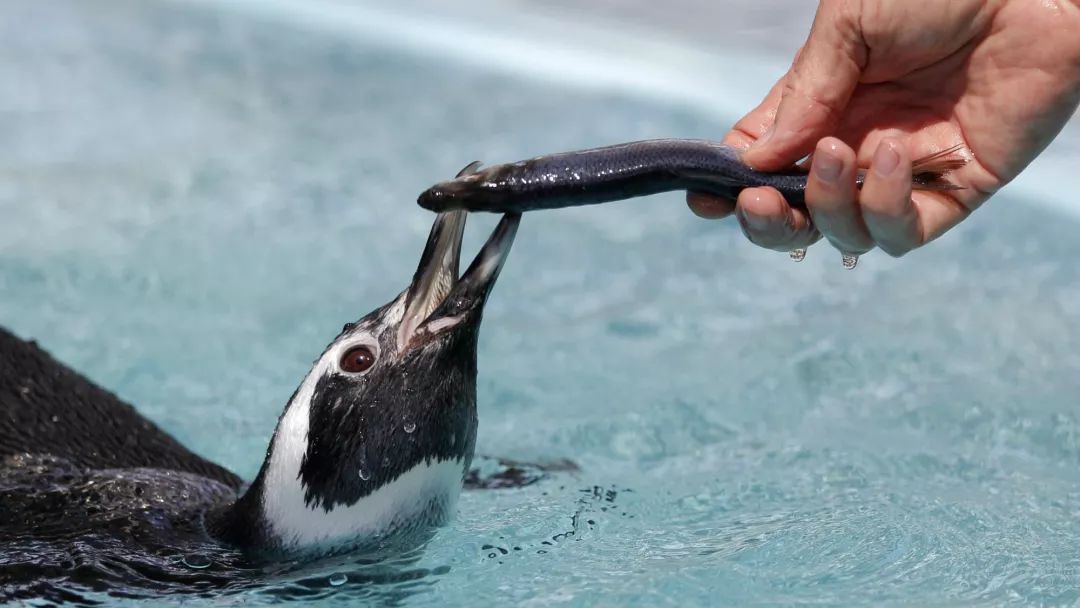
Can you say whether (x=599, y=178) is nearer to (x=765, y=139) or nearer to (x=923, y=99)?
(x=765, y=139)

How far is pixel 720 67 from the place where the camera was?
7668mm

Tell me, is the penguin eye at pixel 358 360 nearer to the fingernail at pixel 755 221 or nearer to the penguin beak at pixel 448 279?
the penguin beak at pixel 448 279

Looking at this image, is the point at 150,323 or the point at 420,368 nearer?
the point at 420,368

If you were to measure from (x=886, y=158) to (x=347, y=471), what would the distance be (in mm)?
1293

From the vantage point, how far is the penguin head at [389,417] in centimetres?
301

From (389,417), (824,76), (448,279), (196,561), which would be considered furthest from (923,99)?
(196,561)

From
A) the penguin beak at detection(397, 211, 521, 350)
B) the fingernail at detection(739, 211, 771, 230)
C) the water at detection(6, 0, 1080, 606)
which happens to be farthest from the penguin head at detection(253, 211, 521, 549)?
the fingernail at detection(739, 211, 771, 230)

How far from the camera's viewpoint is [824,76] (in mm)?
3098

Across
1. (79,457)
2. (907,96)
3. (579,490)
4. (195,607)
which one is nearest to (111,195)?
(79,457)

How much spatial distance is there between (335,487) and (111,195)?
3548 millimetres

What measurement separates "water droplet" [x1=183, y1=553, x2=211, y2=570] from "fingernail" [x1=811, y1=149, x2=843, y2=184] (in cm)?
157

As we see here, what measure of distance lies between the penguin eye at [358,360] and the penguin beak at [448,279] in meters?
0.07

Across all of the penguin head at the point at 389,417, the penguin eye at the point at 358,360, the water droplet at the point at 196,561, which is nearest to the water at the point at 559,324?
the water droplet at the point at 196,561

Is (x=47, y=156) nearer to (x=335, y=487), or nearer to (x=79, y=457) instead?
(x=79, y=457)
